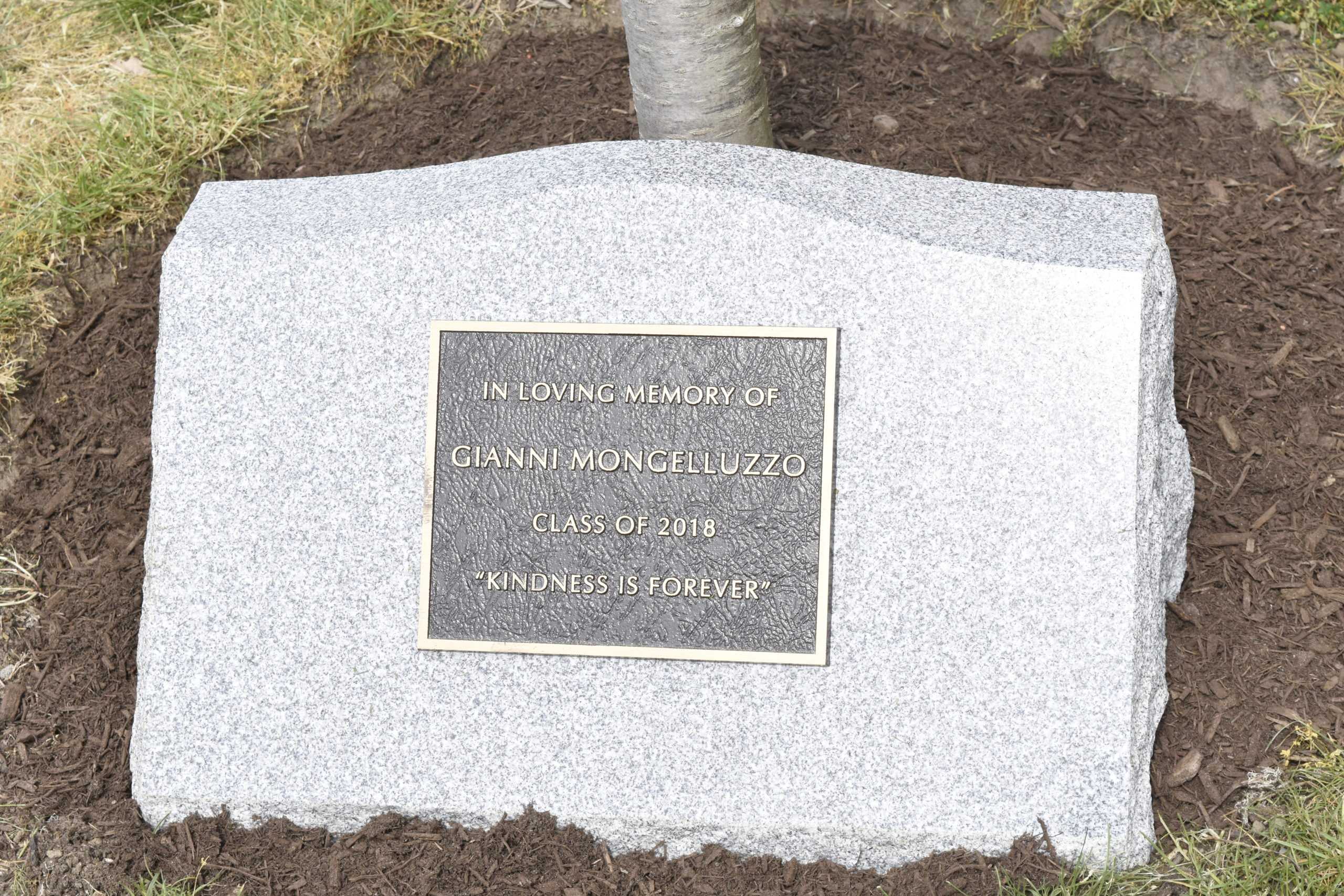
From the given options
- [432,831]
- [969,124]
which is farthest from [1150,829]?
[969,124]

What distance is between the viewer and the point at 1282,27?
3.94 metres

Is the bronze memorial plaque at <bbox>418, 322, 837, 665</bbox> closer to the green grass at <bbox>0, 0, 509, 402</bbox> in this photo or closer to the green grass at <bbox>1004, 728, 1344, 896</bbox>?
the green grass at <bbox>1004, 728, 1344, 896</bbox>

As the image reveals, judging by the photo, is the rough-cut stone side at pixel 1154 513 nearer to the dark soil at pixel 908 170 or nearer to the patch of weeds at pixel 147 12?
the dark soil at pixel 908 170

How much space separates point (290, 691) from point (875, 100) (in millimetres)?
3027

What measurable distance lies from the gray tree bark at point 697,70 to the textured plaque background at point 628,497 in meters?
0.99

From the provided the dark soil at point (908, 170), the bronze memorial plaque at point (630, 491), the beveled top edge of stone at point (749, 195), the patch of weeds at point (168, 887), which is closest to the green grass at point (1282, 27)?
the dark soil at point (908, 170)

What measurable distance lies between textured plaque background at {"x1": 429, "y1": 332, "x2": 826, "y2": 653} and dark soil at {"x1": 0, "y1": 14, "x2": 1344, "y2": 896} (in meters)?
0.58

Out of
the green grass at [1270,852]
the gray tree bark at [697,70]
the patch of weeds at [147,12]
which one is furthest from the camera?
the patch of weeds at [147,12]

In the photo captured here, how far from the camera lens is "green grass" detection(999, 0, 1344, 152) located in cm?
381

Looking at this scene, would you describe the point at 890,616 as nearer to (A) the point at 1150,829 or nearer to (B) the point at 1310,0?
(A) the point at 1150,829

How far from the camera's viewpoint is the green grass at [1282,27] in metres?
3.81

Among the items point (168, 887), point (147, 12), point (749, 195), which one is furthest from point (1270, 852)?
point (147, 12)

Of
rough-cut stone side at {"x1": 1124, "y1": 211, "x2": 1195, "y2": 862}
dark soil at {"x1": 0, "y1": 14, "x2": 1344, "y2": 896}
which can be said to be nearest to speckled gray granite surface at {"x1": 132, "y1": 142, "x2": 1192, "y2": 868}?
rough-cut stone side at {"x1": 1124, "y1": 211, "x2": 1195, "y2": 862}

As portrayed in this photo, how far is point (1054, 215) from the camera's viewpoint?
113 inches
